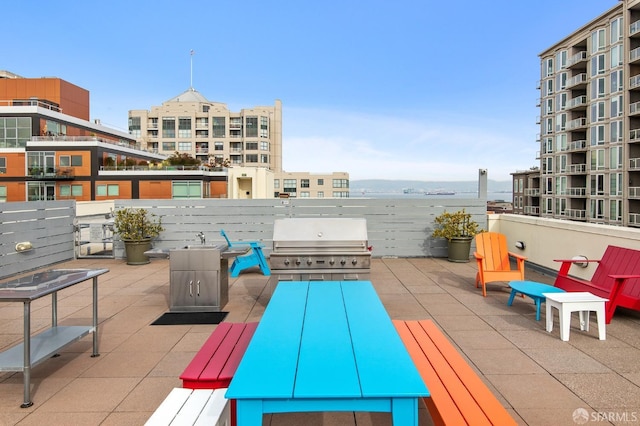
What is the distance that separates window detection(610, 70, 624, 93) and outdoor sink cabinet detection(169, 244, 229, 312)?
45.6 metres

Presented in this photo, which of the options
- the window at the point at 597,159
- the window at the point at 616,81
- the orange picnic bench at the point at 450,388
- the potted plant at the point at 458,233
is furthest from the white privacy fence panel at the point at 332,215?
the window at the point at 597,159

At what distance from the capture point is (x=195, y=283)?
6.68 meters

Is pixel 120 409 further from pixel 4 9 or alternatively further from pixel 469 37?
pixel 469 37

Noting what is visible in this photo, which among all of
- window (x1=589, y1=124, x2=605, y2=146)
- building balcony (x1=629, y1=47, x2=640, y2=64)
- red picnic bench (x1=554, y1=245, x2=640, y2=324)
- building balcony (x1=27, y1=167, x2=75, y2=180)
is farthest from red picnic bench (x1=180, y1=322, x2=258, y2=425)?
Answer: window (x1=589, y1=124, x2=605, y2=146)

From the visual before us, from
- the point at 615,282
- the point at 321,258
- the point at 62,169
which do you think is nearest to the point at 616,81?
the point at 615,282

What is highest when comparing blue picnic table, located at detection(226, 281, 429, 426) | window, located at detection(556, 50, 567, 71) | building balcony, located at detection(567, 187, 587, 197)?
window, located at detection(556, 50, 567, 71)

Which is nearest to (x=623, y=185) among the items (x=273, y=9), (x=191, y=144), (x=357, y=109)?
(x=357, y=109)

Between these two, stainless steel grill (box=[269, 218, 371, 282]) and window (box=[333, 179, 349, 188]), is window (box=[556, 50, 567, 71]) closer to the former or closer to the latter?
stainless steel grill (box=[269, 218, 371, 282])

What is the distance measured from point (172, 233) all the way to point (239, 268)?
3.66 m

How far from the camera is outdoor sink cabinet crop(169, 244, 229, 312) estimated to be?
21.8 ft

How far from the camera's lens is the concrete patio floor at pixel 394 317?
344cm

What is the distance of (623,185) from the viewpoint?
1496 inches

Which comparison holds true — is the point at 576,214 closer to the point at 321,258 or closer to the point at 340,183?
Result: the point at 321,258

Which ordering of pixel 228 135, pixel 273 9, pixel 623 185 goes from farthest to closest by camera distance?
pixel 228 135, pixel 623 185, pixel 273 9
